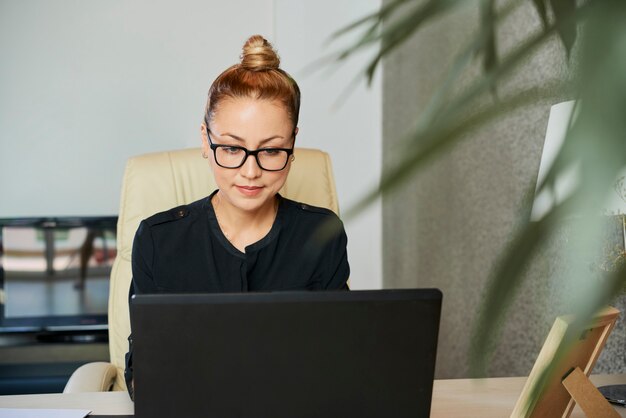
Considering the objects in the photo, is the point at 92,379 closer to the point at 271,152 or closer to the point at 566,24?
the point at 271,152

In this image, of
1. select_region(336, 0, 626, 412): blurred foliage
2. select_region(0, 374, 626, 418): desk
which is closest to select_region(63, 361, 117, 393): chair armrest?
select_region(0, 374, 626, 418): desk

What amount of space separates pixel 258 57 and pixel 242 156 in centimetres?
23

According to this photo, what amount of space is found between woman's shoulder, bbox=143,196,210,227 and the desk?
1.40 ft

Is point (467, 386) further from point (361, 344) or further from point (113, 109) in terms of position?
point (113, 109)

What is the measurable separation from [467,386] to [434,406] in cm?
15

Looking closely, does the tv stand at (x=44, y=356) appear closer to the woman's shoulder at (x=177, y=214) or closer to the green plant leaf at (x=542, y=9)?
the woman's shoulder at (x=177, y=214)

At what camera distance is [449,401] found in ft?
4.19

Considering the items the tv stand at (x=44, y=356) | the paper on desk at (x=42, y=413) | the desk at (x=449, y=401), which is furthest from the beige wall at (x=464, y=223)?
the tv stand at (x=44, y=356)

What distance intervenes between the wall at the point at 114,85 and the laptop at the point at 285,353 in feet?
8.48

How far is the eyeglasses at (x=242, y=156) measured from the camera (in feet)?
4.79

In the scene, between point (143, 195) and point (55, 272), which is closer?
point (143, 195)

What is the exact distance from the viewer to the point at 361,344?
83cm

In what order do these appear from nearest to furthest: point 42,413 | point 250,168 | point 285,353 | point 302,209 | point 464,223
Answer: point 285,353 → point 42,413 → point 250,168 → point 302,209 → point 464,223

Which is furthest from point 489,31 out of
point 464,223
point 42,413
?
point 464,223
